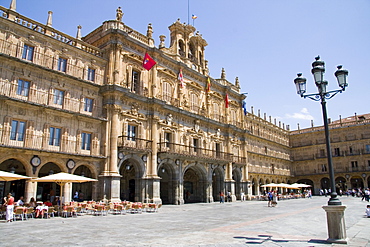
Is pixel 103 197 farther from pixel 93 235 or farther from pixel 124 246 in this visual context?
pixel 124 246

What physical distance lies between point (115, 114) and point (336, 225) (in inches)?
749

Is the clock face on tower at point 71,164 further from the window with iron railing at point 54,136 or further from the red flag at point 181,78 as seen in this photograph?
the red flag at point 181,78

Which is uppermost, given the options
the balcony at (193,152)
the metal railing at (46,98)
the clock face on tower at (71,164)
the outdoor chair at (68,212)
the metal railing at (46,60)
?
the metal railing at (46,60)

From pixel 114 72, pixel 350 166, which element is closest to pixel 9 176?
pixel 114 72

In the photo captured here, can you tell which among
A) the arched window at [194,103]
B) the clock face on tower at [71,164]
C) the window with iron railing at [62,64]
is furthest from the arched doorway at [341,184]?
the window with iron railing at [62,64]

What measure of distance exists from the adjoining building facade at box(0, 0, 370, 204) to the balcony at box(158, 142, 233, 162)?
0.46 feet

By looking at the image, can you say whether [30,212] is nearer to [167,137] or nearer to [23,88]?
[23,88]

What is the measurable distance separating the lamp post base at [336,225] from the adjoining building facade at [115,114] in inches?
670

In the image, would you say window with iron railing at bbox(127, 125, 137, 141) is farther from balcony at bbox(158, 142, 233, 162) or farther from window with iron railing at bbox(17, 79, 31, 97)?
window with iron railing at bbox(17, 79, 31, 97)

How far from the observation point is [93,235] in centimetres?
1044

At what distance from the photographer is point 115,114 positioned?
964 inches

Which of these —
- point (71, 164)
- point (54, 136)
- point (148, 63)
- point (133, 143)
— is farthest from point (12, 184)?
point (148, 63)

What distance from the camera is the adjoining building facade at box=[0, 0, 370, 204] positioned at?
64.9 feet

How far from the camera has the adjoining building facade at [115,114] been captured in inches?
779
